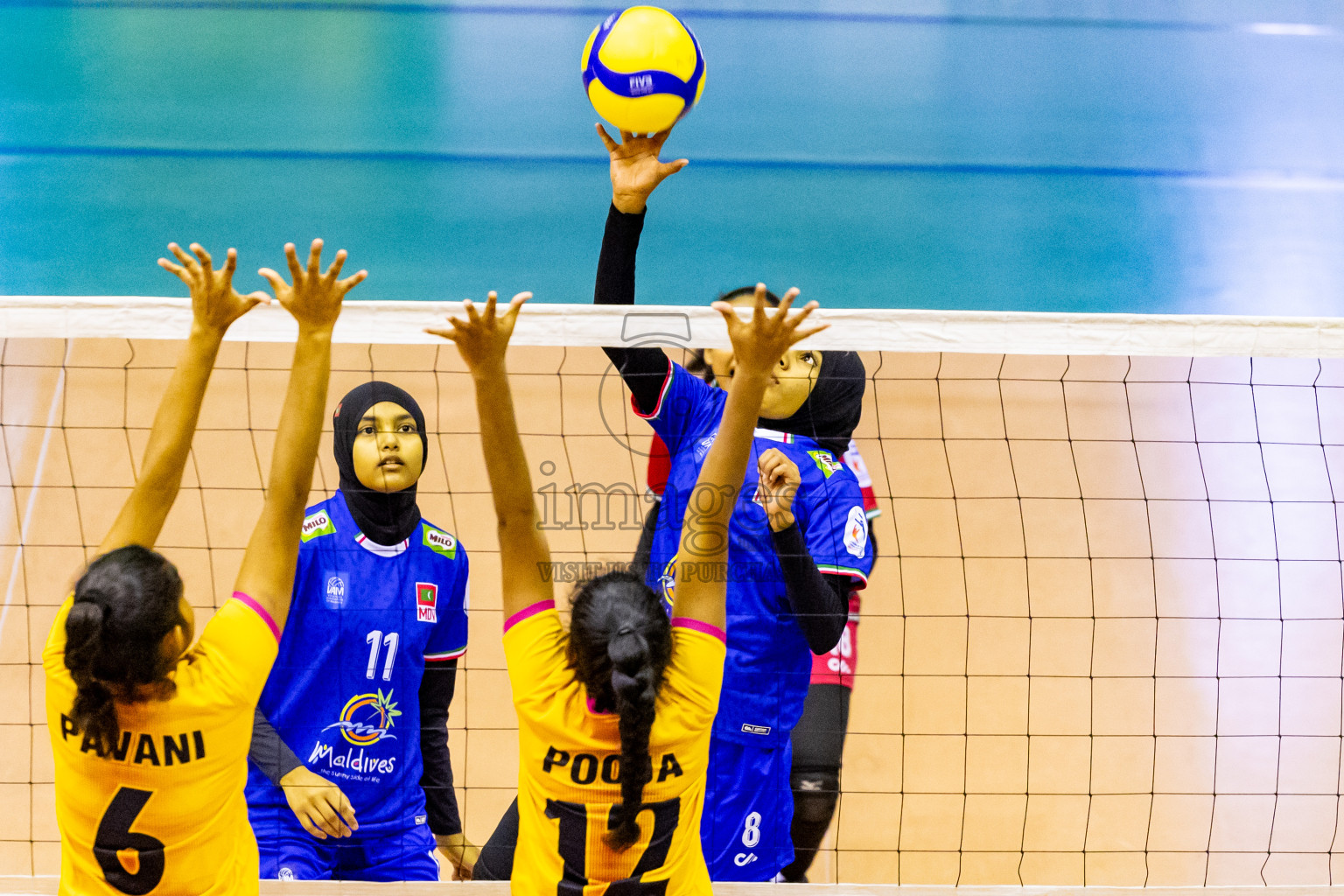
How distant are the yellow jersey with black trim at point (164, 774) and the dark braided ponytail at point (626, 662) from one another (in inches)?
21.6

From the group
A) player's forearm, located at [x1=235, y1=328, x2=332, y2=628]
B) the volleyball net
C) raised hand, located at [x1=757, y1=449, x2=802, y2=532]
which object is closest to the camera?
player's forearm, located at [x1=235, y1=328, x2=332, y2=628]

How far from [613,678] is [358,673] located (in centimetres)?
109

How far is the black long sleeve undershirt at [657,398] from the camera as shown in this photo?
230cm

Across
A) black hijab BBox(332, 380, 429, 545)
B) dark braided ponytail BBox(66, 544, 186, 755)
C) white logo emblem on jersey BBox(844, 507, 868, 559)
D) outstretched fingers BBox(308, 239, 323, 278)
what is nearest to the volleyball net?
black hijab BBox(332, 380, 429, 545)

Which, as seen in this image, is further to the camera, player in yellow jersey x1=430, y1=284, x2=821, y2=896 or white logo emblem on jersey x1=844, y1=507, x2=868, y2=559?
white logo emblem on jersey x1=844, y1=507, x2=868, y2=559

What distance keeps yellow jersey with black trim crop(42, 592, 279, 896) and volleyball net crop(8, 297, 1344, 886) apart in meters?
1.49

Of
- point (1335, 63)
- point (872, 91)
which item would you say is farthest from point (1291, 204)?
point (872, 91)

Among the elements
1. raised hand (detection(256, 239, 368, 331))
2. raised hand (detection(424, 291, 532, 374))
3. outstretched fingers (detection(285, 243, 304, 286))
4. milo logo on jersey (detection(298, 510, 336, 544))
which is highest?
outstretched fingers (detection(285, 243, 304, 286))

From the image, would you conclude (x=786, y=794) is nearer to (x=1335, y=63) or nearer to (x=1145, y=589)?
(x=1145, y=589)

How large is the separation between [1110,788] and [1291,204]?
14.6ft

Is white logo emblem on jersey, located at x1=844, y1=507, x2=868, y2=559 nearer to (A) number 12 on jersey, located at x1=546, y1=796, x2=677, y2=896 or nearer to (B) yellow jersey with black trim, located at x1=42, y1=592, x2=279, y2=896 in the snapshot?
(A) number 12 on jersey, located at x1=546, y1=796, x2=677, y2=896

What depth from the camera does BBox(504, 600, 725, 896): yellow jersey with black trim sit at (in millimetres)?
1766

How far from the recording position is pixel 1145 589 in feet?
16.4

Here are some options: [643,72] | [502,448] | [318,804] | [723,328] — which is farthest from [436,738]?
[643,72]
